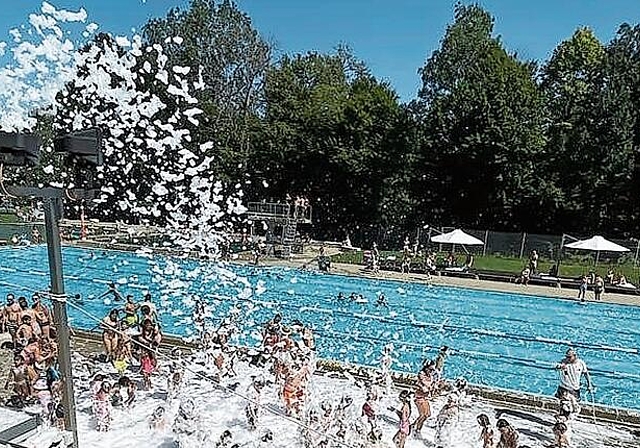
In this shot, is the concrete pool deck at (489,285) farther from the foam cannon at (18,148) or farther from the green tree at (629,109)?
the foam cannon at (18,148)

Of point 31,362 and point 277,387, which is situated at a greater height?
point 31,362

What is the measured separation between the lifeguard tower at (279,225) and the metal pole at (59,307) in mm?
22241

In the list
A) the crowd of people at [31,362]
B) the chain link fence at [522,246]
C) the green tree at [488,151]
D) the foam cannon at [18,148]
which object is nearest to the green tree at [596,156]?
the green tree at [488,151]

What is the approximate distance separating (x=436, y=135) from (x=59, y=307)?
103 ft

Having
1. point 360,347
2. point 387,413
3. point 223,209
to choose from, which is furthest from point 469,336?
point 223,209

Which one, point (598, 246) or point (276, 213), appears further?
point (276, 213)

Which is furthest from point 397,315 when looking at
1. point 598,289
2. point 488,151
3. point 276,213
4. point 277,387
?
point 488,151

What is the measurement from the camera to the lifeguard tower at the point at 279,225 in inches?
1027

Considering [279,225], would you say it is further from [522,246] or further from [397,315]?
[397,315]

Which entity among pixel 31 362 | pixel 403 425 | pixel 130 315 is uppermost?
pixel 130 315

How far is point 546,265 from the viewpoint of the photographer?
25750mm

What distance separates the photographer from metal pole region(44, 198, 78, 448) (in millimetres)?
2939

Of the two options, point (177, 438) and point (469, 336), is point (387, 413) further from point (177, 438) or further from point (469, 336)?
point (469, 336)

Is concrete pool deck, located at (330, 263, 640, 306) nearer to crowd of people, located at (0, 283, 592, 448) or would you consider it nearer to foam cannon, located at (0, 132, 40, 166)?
crowd of people, located at (0, 283, 592, 448)
